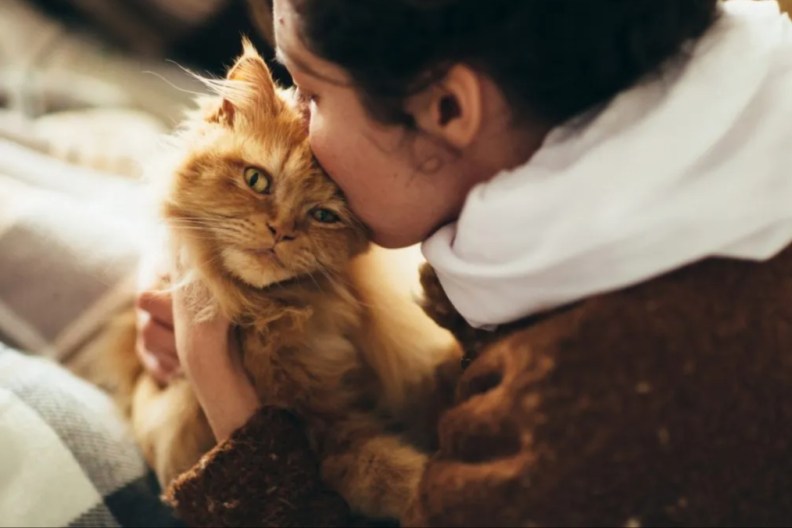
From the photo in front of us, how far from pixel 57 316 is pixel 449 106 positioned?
89cm

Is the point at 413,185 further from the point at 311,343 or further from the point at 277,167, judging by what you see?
the point at 311,343

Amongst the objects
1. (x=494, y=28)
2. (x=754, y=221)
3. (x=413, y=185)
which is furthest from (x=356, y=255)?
(x=754, y=221)

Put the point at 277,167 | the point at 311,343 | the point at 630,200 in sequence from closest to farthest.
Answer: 1. the point at 630,200
2. the point at 277,167
3. the point at 311,343

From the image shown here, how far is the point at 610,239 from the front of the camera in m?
0.79

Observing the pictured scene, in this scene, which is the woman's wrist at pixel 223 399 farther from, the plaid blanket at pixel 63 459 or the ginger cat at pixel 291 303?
the plaid blanket at pixel 63 459

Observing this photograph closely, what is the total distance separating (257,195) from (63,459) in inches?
18.9

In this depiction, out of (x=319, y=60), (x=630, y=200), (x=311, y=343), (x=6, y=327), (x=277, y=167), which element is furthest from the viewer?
(x=6, y=327)

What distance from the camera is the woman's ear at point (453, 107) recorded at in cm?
86

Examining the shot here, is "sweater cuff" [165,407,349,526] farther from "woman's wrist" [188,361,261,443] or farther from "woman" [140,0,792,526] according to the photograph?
"woman" [140,0,792,526]

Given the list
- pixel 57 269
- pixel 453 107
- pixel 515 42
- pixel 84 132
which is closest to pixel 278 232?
pixel 453 107

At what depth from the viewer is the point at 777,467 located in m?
0.83

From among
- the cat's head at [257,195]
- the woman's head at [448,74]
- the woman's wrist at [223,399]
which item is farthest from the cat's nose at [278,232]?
the woman's wrist at [223,399]

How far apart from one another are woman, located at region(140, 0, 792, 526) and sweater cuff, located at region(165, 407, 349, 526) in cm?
23

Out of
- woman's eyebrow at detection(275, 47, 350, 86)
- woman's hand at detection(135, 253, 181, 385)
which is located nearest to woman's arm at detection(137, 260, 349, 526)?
woman's hand at detection(135, 253, 181, 385)
